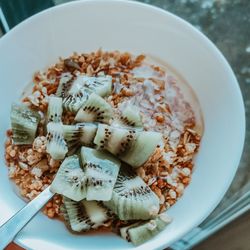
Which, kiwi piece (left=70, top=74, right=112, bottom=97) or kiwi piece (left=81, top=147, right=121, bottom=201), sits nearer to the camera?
kiwi piece (left=81, top=147, right=121, bottom=201)

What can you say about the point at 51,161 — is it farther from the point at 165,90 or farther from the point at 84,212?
the point at 165,90

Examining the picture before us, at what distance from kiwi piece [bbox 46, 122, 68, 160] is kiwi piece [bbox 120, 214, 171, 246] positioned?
0.51 ft

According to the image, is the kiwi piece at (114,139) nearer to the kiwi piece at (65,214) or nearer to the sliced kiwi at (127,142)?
the sliced kiwi at (127,142)

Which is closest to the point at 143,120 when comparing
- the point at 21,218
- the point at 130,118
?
the point at 130,118

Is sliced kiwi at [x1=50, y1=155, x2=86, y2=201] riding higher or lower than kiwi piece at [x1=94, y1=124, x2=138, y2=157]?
lower

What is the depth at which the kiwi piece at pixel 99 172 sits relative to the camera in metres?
0.78

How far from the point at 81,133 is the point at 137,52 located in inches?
9.6

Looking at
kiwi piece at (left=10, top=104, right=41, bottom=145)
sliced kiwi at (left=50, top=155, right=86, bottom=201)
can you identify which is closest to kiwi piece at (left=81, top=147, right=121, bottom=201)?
sliced kiwi at (left=50, top=155, right=86, bottom=201)

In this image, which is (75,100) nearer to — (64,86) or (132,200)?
(64,86)

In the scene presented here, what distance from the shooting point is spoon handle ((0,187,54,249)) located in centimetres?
79

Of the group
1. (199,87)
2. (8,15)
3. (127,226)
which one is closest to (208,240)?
(127,226)

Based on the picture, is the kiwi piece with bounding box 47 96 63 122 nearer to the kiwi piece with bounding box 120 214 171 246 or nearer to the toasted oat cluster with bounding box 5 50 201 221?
the toasted oat cluster with bounding box 5 50 201 221

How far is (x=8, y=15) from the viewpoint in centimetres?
110

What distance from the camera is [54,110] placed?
87cm
